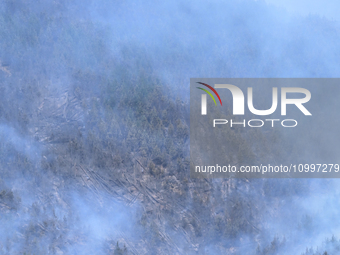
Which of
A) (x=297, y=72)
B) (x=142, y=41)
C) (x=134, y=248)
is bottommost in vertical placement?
(x=134, y=248)

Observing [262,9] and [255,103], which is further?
[262,9]

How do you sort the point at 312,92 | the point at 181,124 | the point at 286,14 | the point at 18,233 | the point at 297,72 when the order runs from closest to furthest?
1. the point at 18,233
2. the point at 181,124
3. the point at 312,92
4. the point at 297,72
5. the point at 286,14

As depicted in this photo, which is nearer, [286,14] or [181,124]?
[181,124]

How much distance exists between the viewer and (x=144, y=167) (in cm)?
3750

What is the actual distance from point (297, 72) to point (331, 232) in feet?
55.5

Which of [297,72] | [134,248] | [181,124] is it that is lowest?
[134,248]

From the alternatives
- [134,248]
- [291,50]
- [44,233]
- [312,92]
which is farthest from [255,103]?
[44,233]

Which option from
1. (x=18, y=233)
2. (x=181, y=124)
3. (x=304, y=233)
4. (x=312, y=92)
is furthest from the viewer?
(x=312, y=92)

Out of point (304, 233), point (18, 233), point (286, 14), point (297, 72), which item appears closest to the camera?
point (18, 233)

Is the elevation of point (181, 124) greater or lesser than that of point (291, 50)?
lesser

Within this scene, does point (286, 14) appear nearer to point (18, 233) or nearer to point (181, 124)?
point (181, 124)

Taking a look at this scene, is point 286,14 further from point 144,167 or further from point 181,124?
point 144,167

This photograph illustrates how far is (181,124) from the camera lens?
39.2 m

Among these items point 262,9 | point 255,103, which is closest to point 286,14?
point 262,9
